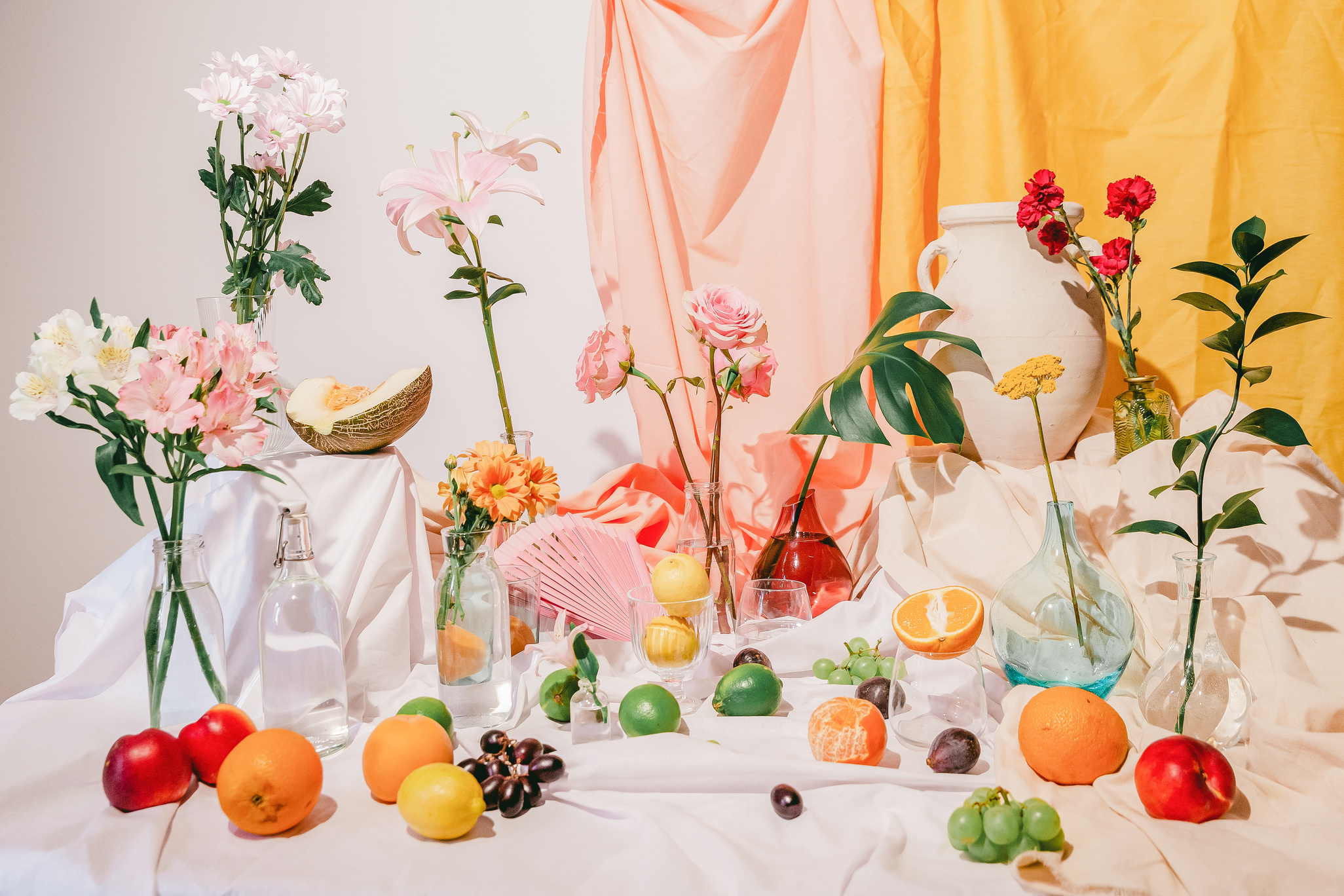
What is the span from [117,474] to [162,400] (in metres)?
0.12

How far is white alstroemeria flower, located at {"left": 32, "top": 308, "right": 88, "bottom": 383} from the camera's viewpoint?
2.95 feet

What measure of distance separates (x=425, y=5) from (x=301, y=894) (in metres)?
1.86

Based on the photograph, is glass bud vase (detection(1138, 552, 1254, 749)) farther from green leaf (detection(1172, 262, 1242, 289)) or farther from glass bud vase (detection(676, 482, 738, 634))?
glass bud vase (detection(676, 482, 738, 634))

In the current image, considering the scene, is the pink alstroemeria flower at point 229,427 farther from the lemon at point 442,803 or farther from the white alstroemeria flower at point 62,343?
the lemon at point 442,803

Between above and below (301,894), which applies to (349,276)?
above

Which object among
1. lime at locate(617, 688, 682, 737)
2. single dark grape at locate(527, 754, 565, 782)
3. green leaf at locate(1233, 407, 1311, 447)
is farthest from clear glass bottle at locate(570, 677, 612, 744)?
green leaf at locate(1233, 407, 1311, 447)

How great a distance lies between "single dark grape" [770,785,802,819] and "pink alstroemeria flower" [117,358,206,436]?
0.70 metres

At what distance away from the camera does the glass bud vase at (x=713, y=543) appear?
1378 mm

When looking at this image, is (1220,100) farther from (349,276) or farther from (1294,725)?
(349,276)

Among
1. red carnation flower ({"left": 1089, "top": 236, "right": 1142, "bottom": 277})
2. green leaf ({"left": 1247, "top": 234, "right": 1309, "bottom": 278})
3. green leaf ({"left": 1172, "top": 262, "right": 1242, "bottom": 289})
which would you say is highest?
red carnation flower ({"left": 1089, "top": 236, "right": 1142, "bottom": 277})

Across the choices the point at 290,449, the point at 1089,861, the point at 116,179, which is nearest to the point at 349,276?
the point at 116,179

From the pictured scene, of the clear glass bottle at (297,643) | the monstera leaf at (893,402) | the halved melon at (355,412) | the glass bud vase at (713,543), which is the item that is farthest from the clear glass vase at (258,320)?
the monstera leaf at (893,402)

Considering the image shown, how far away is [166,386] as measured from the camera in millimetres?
916

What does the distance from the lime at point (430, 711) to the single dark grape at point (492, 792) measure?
135mm
